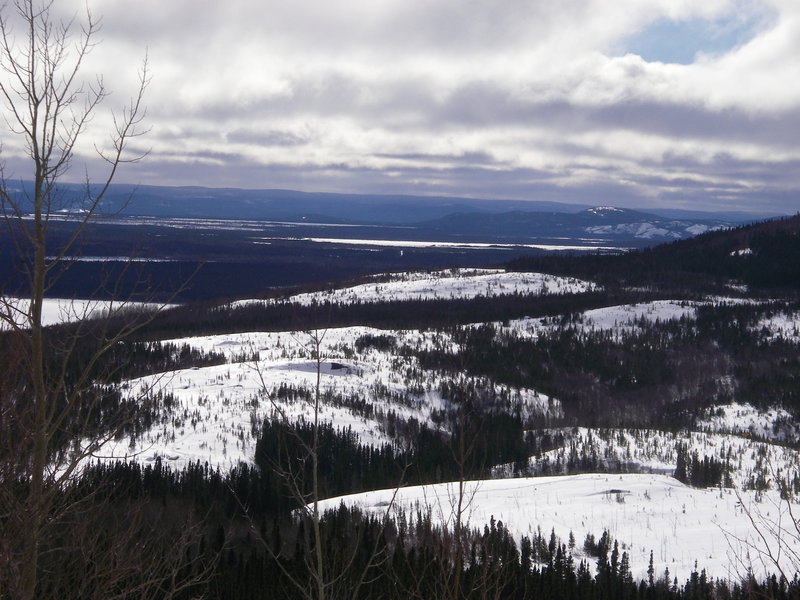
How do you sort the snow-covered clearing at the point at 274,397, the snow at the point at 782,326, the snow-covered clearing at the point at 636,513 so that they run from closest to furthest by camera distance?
1. the snow-covered clearing at the point at 636,513
2. the snow-covered clearing at the point at 274,397
3. the snow at the point at 782,326

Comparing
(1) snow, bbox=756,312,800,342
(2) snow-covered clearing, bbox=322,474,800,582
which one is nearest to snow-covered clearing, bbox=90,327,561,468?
(2) snow-covered clearing, bbox=322,474,800,582

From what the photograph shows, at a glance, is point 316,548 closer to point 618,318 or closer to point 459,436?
point 459,436

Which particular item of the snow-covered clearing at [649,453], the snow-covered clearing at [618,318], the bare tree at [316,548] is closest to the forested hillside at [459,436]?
the bare tree at [316,548]

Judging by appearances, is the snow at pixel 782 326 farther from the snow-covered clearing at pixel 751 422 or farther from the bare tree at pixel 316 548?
the bare tree at pixel 316 548

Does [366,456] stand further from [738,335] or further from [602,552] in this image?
[738,335]

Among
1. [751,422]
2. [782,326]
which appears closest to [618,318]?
[782,326]

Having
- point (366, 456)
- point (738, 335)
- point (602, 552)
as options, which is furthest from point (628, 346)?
point (602, 552)
